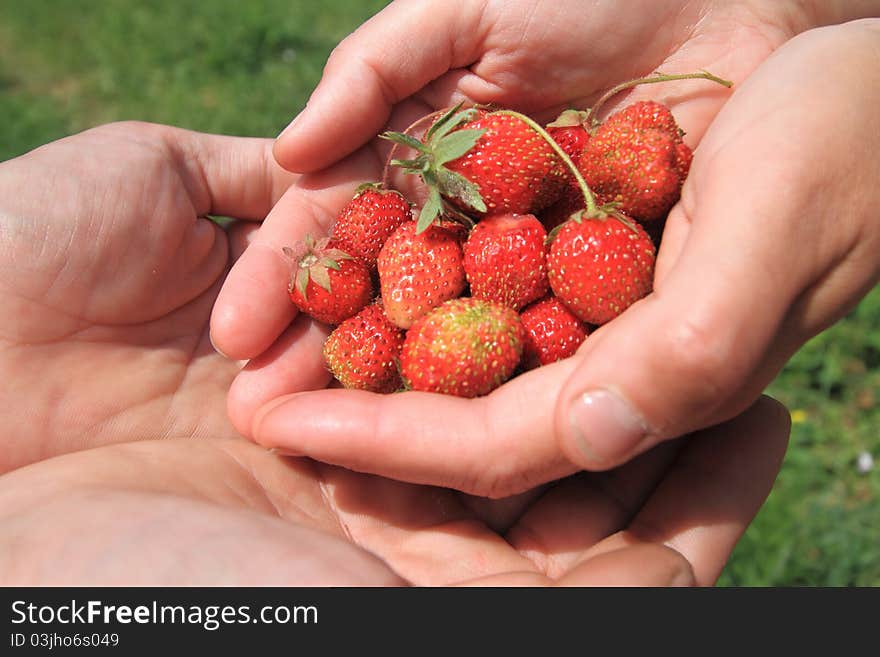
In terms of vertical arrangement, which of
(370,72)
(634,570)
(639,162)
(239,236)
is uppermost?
(370,72)

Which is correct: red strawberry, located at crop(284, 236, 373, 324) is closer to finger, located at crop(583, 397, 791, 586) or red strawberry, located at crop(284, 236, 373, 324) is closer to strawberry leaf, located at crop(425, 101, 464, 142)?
strawberry leaf, located at crop(425, 101, 464, 142)

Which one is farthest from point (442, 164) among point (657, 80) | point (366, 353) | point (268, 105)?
point (268, 105)

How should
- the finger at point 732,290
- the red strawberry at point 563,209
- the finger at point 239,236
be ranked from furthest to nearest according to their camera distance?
the finger at point 239,236
the red strawberry at point 563,209
the finger at point 732,290

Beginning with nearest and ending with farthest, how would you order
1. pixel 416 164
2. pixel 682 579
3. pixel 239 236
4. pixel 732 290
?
pixel 732 290, pixel 682 579, pixel 416 164, pixel 239 236

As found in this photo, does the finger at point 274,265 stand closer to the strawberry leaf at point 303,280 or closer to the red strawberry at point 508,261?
the strawberry leaf at point 303,280

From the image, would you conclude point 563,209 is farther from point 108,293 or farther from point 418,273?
point 108,293

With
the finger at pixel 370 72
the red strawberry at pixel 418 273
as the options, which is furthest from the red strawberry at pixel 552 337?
the finger at pixel 370 72
